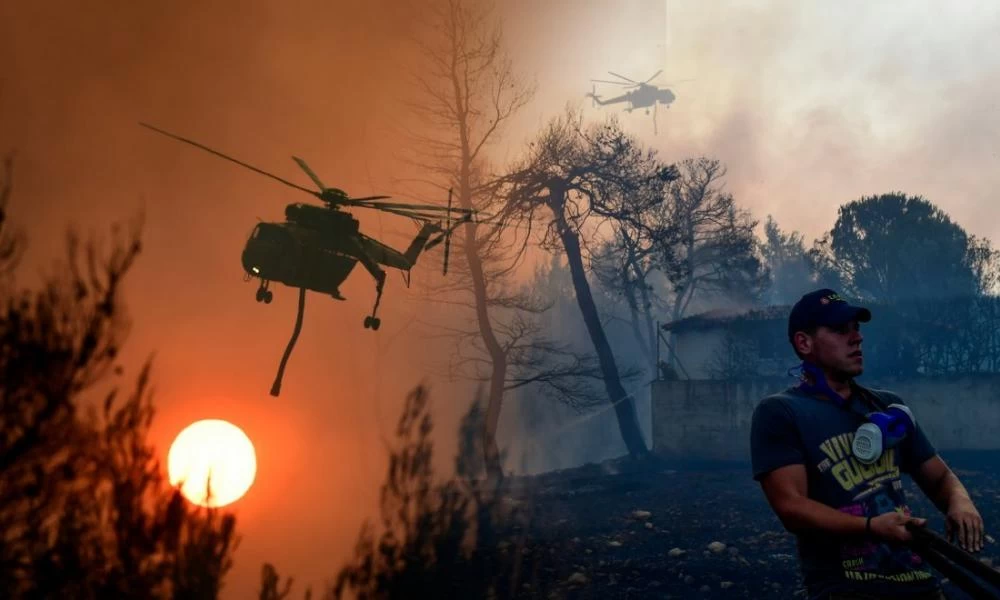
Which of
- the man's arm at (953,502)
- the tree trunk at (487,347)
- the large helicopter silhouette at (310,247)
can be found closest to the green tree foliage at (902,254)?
the tree trunk at (487,347)

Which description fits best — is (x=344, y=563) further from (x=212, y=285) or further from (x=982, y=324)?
(x=982, y=324)

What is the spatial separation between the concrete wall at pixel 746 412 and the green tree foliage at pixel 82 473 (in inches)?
460

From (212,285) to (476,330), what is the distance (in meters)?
7.74

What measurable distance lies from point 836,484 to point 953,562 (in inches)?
14.8

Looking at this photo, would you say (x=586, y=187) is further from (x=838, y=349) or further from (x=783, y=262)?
(x=783, y=262)

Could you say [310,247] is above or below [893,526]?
above

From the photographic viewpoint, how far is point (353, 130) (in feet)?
55.7

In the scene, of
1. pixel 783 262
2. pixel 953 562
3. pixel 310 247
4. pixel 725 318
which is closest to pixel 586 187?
pixel 725 318

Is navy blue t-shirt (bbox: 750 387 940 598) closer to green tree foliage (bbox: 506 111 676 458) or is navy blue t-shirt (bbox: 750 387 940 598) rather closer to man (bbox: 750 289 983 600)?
man (bbox: 750 289 983 600)

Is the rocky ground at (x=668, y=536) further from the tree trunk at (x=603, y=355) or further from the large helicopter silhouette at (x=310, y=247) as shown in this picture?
the large helicopter silhouette at (x=310, y=247)

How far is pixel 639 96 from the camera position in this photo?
28500mm

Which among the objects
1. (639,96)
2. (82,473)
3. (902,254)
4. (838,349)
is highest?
(639,96)

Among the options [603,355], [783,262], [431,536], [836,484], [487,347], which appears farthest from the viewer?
[783,262]

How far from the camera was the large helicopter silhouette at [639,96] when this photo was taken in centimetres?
2481
